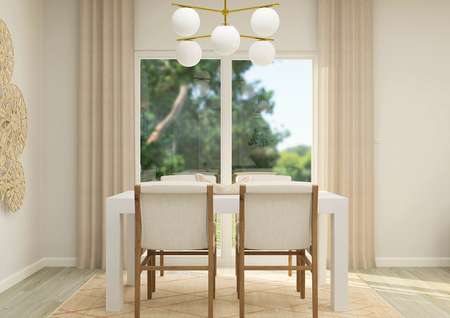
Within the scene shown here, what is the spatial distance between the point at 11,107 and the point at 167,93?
1582 millimetres

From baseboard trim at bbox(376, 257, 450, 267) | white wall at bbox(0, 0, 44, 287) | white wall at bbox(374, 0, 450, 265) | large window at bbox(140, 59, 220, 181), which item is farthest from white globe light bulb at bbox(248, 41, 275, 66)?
baseboard trim at bbox(376, 257, 450, 267)

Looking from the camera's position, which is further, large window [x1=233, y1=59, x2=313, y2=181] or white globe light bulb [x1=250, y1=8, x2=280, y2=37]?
large window [x1=233, y1=59, x2=313, y2=181]

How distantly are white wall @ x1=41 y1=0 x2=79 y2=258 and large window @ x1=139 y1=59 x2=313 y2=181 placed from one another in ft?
2.25

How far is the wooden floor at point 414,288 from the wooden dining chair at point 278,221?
84cm

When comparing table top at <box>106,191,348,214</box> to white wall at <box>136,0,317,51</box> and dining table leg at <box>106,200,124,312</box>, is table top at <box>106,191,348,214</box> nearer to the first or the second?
dining table leg at <box>106,200,124,312</box>

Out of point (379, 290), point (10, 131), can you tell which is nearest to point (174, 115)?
point (10, 131)

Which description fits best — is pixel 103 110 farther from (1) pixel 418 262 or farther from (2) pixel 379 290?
(1) pixel 418 262

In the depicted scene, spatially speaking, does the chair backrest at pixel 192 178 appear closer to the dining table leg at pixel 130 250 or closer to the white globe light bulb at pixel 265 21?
the dining table leg at pixel 130 250

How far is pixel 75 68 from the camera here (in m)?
5.28

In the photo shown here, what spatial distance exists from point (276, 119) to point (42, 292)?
2.71 metres

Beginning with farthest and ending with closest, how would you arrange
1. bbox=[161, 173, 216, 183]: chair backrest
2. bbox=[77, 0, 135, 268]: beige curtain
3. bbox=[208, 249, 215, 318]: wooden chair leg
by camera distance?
bbox=[77, 0, 135, 268]: beige curtain, bbox=[161, 173, 216, 183]: chair backrest, bbox=[208, 249, 215, 318]: wooden chair leg

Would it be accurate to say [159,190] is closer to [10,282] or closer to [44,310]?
[44,310]

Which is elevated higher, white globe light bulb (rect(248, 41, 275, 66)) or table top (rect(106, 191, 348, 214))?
white globe light bulb (rect(248, 41, 275, 66))

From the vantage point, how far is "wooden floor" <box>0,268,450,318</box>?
12.2 feet
